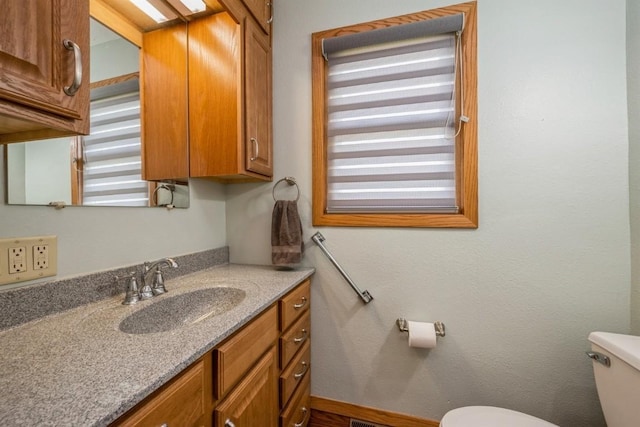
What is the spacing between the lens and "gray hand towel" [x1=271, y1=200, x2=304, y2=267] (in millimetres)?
1315

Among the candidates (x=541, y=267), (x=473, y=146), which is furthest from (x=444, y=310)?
(x=473, y=146)

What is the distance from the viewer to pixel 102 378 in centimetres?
46

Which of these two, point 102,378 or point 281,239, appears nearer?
point 102,378

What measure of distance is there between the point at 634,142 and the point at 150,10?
82.7 inches

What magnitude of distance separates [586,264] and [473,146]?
0.69 meters

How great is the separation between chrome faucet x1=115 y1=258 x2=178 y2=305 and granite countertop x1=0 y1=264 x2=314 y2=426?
35 mm

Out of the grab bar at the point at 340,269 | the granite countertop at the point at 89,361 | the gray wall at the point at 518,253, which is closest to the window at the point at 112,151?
the granite countertop at the point at 89,361

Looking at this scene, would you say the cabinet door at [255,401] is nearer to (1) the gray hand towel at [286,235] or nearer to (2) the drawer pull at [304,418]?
(2) the drawer pull at [304,418]

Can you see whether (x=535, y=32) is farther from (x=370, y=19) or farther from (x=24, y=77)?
(x=24, y=77)

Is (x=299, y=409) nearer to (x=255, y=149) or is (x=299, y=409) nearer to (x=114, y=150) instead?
Answer: (x=255, y=149)

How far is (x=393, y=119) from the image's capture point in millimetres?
1312

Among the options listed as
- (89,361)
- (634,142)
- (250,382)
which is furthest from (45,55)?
(634,142)

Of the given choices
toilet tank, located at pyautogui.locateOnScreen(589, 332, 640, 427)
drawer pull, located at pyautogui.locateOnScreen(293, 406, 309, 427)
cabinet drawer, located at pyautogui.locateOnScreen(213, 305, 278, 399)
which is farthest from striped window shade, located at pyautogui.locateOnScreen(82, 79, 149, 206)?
toilet tank, located at pyautogui.locateOnScreen(589, 332, 640, 427)

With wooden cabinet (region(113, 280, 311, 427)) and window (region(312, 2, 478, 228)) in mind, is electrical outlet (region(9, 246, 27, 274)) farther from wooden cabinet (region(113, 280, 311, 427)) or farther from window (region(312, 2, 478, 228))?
window (region(312, 2, 478, 228))
